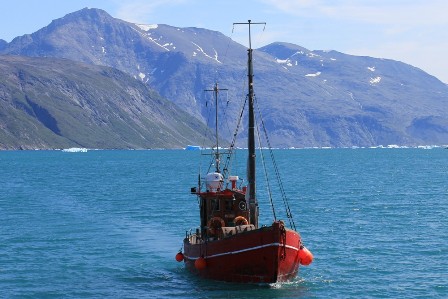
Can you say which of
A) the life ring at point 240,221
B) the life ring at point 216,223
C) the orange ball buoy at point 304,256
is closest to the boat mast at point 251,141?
the life ring at point 240,221

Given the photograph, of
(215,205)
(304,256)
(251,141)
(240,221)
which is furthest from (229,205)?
(304,256)

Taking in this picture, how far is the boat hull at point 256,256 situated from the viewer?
4641 centimetres

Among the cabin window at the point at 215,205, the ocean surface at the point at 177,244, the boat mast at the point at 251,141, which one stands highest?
the boat mast at the point at 251,141

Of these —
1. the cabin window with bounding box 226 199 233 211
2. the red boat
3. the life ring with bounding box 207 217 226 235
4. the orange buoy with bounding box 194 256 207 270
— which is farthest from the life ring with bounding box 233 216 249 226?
the orange buoy with bounding box 194 256 207 270

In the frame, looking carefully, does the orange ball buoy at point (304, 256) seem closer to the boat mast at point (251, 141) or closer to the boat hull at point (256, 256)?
the boat hull at point (256, 256)

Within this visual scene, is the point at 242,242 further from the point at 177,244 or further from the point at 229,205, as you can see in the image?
the point at 177,244

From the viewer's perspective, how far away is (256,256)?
47125mm

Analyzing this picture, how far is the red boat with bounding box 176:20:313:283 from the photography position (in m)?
46.8

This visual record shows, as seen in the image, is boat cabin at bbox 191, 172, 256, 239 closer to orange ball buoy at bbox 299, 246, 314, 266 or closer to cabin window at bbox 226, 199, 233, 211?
cabin window at bbox 226, 199, 233, 211

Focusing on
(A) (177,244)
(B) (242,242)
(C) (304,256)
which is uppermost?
(B) (242,242)

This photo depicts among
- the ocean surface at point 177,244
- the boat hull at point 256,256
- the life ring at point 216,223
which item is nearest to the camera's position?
the boat hull at point 256,256

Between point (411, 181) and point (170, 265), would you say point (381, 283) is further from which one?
point (411, 181)

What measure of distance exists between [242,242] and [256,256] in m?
1.12

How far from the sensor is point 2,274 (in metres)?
55.1
